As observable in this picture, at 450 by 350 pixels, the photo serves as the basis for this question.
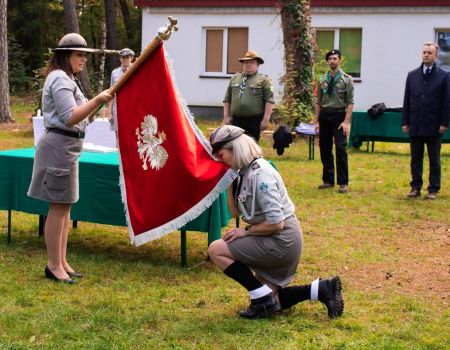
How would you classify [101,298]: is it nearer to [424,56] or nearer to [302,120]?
[424,56]

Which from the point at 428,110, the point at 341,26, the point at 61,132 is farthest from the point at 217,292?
the point at 341,26

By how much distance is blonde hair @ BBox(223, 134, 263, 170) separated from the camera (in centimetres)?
517

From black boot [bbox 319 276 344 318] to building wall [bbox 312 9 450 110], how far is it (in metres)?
16.7

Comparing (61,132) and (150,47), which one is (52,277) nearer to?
(61,132)

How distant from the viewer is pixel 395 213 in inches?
365

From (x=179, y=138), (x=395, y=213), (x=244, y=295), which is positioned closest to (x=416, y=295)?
(x=244, y=295)

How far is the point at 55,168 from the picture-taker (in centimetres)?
599

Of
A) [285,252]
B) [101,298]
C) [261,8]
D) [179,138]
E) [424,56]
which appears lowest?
[101,298]

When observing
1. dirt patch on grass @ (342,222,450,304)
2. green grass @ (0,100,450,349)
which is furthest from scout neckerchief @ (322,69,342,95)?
dirt patch on grass @ (342,222,450,304)

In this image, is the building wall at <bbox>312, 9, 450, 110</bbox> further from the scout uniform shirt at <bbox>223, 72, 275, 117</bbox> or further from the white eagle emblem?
the white eagle emblem

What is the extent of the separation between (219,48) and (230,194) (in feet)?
59.1

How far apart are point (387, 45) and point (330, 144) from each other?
11459 mm

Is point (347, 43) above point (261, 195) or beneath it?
above

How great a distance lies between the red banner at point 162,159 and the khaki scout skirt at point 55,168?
0.44 metres
